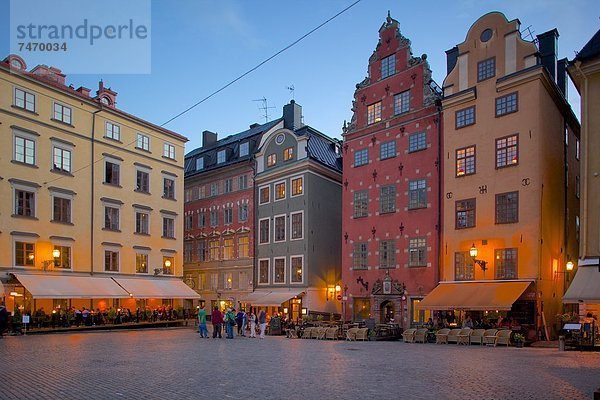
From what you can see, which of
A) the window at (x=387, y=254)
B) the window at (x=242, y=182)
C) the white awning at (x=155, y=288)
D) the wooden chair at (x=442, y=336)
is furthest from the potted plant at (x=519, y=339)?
the window at (x=242, y=182)

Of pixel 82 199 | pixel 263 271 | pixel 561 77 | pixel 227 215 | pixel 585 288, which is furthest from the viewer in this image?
pixel 227 215

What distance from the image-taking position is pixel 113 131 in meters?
41.2

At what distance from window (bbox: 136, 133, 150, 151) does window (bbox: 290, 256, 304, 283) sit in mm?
14275

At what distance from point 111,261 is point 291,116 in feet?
60.7

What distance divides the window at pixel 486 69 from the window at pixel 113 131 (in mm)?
25514

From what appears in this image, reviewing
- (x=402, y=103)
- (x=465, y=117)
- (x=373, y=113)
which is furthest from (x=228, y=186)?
(x=465, y=117)

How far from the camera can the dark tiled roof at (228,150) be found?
47.4 m

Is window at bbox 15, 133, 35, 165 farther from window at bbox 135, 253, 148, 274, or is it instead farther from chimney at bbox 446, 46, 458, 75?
chimney at bbox 446, 46, 458, 75

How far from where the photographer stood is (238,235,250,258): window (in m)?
45.6

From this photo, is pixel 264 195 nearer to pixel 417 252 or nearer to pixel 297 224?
pixel 297 224

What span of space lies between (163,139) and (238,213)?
27.8ft

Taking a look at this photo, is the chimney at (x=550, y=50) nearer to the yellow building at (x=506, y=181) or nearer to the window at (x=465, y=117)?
the yellow building at (x=506, y=181)

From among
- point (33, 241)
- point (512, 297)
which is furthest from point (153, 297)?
point (512, 297)

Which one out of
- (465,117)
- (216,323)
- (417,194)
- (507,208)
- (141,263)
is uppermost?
(465,117)
